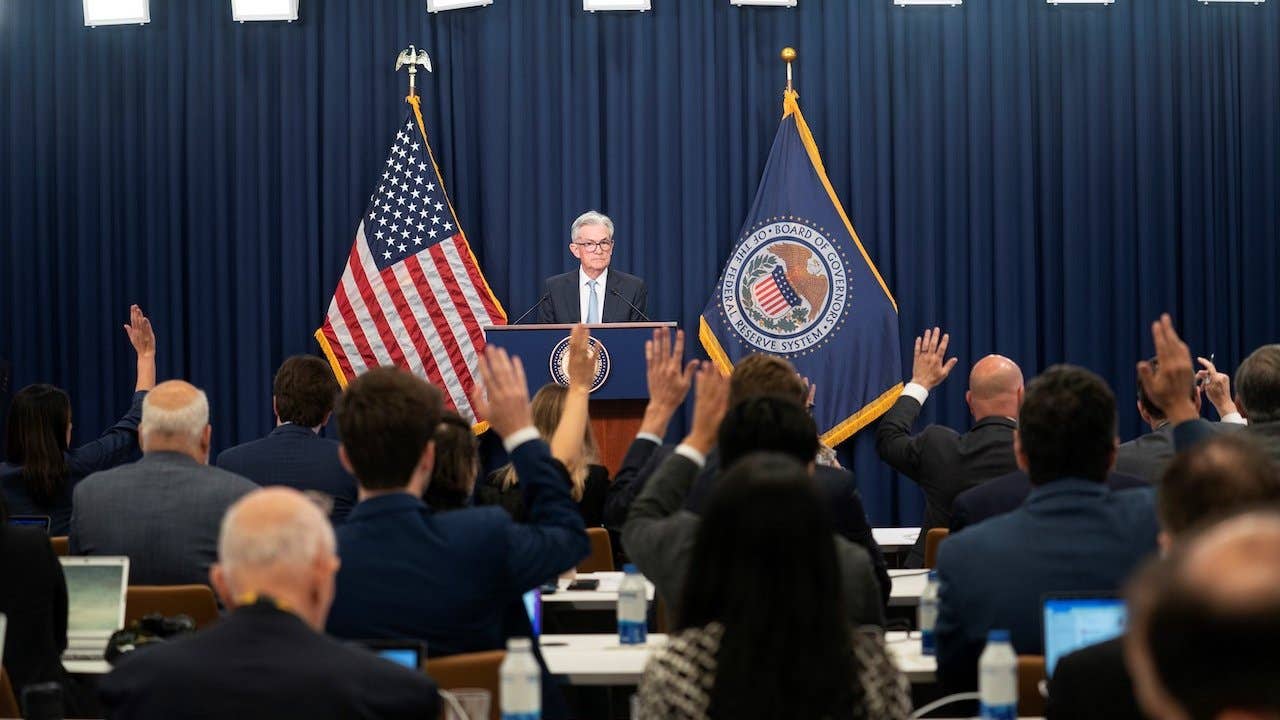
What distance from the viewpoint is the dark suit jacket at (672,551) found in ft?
9.91

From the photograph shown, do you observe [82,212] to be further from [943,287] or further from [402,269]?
[943,287]

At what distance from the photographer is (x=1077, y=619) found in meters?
3.03

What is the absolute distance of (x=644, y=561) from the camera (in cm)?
311

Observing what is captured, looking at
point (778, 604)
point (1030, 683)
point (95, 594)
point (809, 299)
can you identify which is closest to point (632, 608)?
point (1030, 683)

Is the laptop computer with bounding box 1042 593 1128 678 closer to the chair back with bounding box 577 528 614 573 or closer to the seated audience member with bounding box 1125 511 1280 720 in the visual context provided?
the seated audience member with bounding box 1125 511 1280 720

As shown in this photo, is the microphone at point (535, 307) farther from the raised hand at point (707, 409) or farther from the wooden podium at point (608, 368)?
the raised hand at point (707, 409)

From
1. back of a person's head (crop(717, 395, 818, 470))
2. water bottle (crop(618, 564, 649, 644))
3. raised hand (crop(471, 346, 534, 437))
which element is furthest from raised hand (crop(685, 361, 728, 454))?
water bottle (crop(618, 564, 649, 644))

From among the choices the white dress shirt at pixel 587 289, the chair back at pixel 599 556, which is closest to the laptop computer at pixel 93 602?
the chair back at pixel 599 556

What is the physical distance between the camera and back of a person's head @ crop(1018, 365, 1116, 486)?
3434 mm

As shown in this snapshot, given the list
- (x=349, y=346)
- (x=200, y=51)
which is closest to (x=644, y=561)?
(x=349, y=346)

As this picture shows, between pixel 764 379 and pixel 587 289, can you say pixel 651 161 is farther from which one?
pixel 764 379

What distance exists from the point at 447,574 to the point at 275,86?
8.21 meters

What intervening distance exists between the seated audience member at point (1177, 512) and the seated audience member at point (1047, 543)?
723mm

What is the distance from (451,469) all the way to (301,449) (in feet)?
5.84
